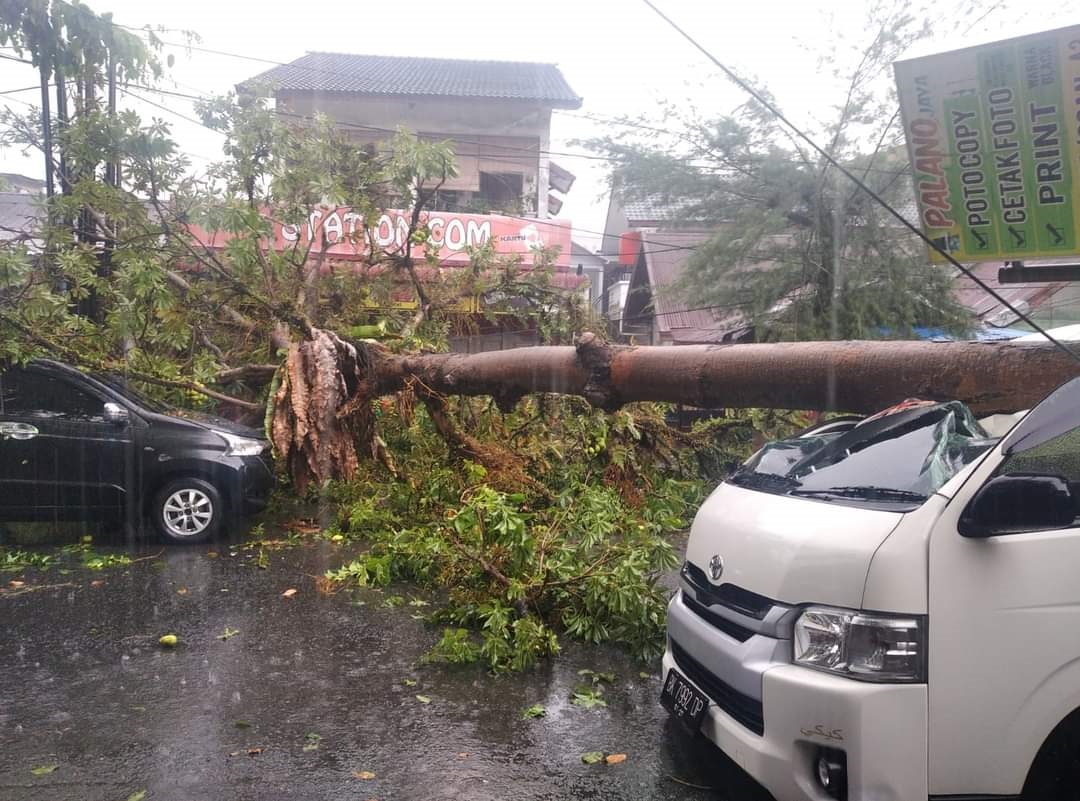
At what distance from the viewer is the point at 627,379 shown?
6523 mm

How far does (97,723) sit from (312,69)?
16.1 metres

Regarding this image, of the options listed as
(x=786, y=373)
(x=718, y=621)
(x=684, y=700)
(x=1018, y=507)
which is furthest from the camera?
(x=786, y=373)

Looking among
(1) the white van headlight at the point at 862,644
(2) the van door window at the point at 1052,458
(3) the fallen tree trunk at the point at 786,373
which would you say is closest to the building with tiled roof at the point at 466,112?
(3) the fallen tree trunk at the point at 786,373

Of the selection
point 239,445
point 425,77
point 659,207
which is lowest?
point 239,445

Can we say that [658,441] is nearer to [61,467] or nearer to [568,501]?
[568,501]

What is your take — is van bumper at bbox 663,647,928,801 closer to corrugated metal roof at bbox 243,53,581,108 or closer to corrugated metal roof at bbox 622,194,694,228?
corrugated metal roof at bbox 622,194,694,228

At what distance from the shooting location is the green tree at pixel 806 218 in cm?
1106

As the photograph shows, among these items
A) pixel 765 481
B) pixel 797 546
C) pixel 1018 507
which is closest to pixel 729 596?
pixel 797 546

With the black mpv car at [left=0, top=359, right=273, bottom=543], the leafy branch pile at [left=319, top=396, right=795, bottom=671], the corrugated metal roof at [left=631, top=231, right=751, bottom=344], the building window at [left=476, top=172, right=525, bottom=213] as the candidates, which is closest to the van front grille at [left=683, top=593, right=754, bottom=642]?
the leafy branch pile at [left=319, top=396, right=795, bottom=671]

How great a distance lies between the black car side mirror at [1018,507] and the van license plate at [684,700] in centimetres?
119

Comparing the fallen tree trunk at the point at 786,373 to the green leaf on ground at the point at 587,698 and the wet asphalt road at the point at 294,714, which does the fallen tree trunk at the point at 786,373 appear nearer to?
the wet asphalt road at the point at 294,714

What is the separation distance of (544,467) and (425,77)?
44.0ft

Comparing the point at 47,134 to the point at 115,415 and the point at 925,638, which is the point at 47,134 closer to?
the point at 115,415

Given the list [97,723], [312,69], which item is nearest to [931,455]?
Answer: [97,723]
